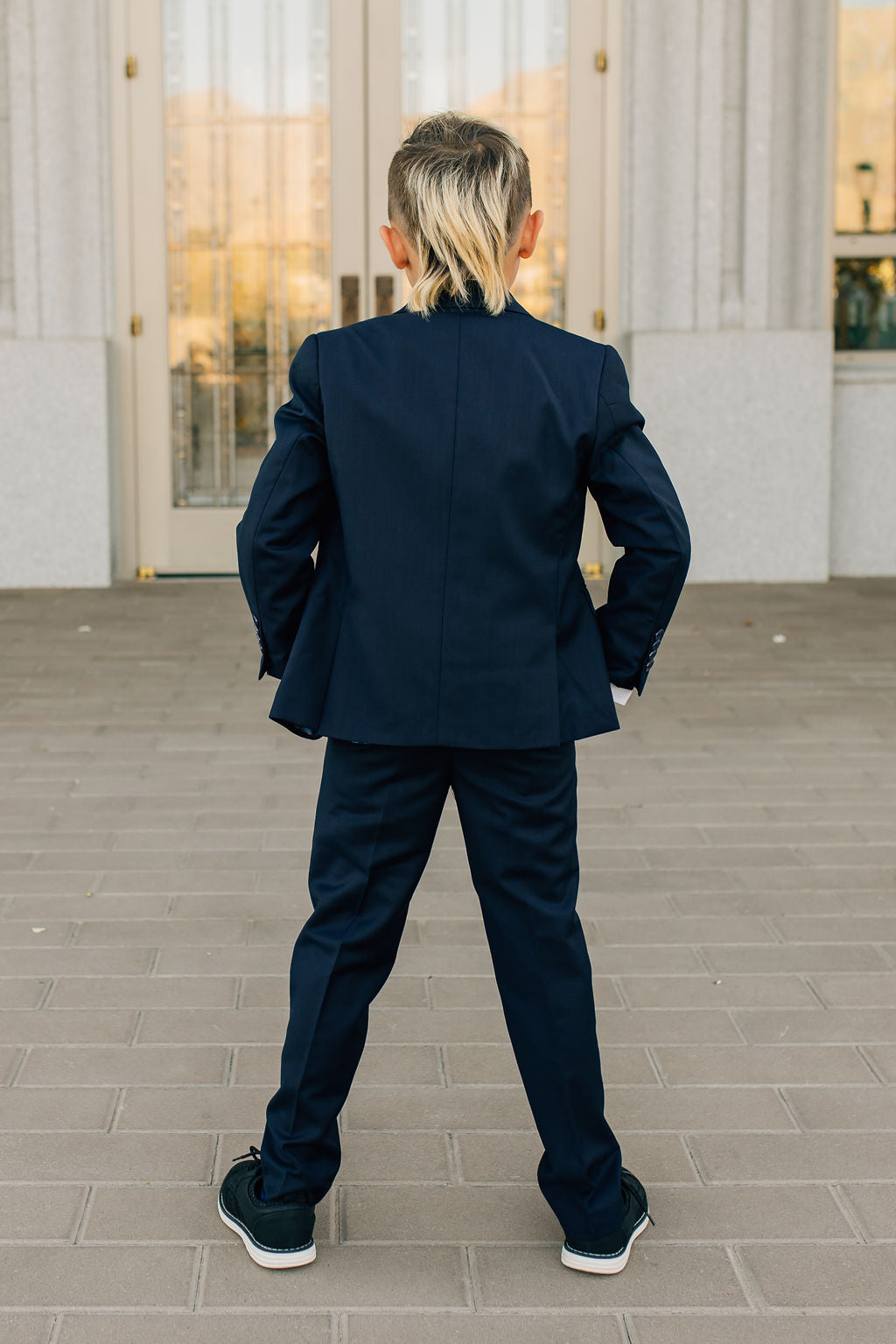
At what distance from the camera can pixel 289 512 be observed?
88.5 inches

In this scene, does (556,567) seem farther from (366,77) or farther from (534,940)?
(366,77)

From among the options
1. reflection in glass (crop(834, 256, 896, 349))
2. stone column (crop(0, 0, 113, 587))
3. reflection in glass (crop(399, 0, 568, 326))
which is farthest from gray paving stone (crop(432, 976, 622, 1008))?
reflection in glass (crop(834, 256, 896, 349))

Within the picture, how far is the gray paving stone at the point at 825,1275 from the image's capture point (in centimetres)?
228

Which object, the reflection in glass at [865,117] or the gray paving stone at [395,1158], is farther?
the reflection in glass at [865,117]

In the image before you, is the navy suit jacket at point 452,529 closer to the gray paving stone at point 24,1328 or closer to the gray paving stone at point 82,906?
the gray paving stone at point 24,1328

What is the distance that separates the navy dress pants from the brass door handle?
7428mm

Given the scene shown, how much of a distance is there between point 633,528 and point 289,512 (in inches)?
19.2

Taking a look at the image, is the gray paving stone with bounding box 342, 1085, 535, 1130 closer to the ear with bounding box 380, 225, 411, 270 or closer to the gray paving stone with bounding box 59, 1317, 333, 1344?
the gray paving stone with bounding box 59, 1317, 333, 1344

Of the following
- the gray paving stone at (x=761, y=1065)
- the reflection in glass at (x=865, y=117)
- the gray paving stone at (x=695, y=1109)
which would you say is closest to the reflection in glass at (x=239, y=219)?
the reflection in glass at (x=865, y=117)

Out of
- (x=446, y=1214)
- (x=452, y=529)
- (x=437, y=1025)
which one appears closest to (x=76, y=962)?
(x=437, y=1025)

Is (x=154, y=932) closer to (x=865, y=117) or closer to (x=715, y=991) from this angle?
(x=715, y=991)

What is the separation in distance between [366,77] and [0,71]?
2.07 metres

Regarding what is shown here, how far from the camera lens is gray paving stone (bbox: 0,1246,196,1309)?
226cm

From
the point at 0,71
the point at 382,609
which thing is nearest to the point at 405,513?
the point at 382,609
